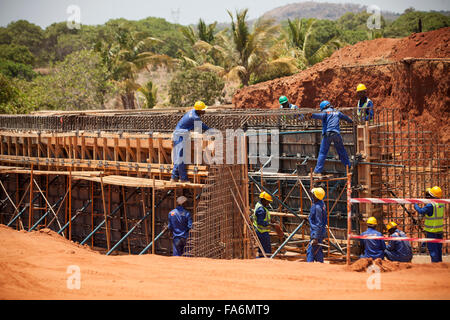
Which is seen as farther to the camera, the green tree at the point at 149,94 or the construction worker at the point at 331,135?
the green tree at the point at 149,94

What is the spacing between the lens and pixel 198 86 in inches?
1280

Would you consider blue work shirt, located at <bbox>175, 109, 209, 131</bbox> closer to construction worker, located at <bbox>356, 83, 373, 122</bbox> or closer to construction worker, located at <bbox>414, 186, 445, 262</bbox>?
construction worker, located at <bbox>356, 83, 373, 122</bbox>

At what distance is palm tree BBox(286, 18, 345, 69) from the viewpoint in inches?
1276

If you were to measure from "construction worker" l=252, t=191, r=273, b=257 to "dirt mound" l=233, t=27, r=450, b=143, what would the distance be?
31.6 ft

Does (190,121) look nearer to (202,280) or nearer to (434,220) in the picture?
(202,280)

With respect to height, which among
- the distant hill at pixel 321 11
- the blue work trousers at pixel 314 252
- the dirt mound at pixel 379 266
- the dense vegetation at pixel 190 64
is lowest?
the blue work trousers at pixel 314 252

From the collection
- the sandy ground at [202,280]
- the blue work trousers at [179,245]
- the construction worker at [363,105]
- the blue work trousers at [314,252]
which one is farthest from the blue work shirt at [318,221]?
the construction worker at [363,105]

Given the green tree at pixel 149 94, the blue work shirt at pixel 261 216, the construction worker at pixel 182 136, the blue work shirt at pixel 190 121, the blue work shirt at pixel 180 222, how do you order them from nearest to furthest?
the blue work shirt at pixel 180 222 → the blue work shirt at pixel 261 216 → the construction worker at pixel 182 136 → the blue work shirt at pixel 190 121 → the green tree at pixel 149 94

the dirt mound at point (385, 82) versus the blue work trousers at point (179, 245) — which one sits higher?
the dirt mound at point (385, 82)

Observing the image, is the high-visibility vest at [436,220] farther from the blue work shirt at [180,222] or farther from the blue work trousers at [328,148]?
the blue work shirt at [180,222]

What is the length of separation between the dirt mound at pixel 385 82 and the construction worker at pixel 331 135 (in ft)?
26.6

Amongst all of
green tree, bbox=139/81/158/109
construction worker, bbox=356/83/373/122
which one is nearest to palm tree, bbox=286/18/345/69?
green tree, bbox=139/81/158/109

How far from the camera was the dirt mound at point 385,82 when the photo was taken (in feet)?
64.6

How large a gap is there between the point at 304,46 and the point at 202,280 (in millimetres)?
26530
